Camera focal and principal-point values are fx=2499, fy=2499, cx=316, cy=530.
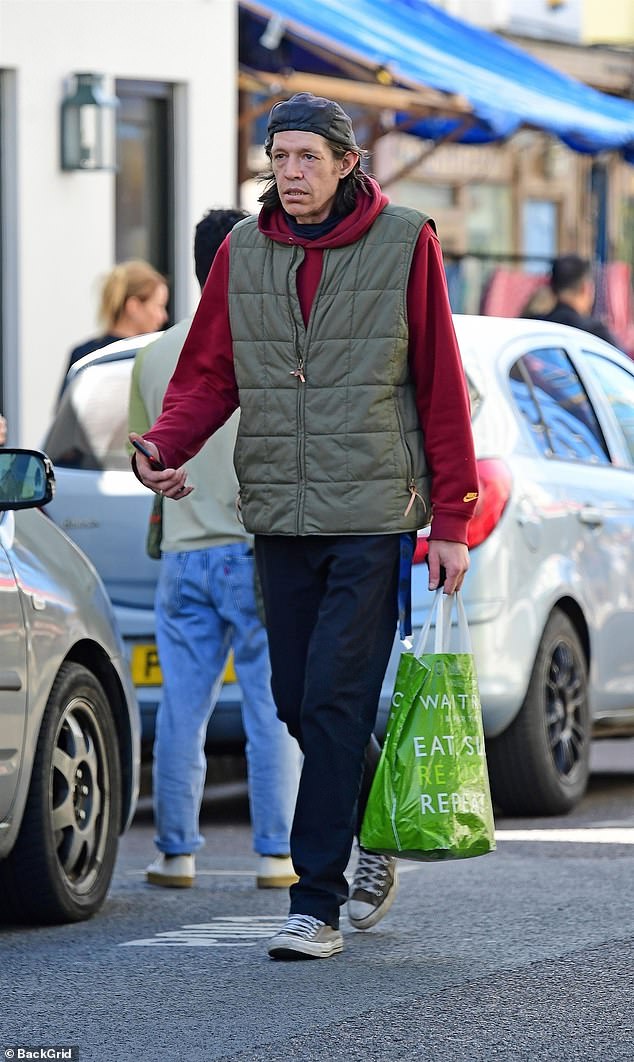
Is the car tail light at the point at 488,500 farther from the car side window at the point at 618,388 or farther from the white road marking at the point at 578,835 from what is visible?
the car side window at the point at 618,388

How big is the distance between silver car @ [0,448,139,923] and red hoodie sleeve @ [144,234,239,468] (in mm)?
336

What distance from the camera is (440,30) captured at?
18.6 metres

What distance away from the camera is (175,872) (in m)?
7.36

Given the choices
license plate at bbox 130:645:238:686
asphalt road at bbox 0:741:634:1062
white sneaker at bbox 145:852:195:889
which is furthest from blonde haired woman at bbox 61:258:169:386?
white sneaker at bbox 145:852:195:889

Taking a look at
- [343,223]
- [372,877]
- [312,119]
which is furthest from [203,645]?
[312,119]

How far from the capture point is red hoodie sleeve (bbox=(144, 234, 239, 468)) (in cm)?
600

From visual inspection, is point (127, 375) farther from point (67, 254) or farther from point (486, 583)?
point (67, 254)

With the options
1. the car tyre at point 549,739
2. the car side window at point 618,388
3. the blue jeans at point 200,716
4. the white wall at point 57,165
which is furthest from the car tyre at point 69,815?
the white wall at point 57,165

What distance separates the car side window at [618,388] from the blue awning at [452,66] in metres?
6.30

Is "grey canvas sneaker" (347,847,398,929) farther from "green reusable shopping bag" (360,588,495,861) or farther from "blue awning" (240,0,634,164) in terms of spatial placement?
"blue awning" (240,0,634,164)

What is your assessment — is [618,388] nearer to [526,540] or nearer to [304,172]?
[526,540]

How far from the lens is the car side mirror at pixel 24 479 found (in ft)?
19.9

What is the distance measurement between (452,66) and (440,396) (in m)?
11.6

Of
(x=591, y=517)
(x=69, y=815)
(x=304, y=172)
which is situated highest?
(x=304, y=172)
